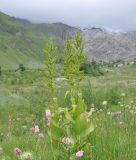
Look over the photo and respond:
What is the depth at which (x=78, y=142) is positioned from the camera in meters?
5.19

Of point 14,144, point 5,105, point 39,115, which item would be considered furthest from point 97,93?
point 14,144

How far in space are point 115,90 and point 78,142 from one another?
780 inches

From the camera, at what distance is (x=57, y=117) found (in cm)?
516

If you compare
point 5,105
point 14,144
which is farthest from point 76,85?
point 5,105

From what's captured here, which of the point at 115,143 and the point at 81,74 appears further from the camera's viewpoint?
the point at 115,143

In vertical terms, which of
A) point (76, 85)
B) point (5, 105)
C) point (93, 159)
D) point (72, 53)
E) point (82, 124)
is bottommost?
point (5, 105)

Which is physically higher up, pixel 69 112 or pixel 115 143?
pixel 69 112

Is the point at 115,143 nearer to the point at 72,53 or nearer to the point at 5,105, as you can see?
the point at 72,53

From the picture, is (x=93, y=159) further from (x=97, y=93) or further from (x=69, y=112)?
(x=97, y=93)

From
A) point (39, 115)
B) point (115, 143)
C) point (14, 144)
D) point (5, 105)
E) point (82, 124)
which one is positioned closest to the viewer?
point (82, 124)

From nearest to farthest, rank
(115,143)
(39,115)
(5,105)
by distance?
(115,143) < (39,115) < (5,105)

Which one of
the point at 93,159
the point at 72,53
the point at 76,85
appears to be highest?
the point at 72,53

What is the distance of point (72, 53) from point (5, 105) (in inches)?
755

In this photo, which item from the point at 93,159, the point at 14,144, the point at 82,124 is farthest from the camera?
the point at 14,144
